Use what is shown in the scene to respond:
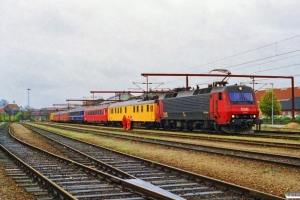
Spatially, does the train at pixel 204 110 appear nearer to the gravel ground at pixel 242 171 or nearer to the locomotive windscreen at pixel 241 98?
the locomotive windscreen at pixel 241 98

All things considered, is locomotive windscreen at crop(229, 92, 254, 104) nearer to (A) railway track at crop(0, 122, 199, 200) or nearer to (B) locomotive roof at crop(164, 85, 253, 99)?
(B) locomotive roof at crop(164, 85, 253, 99)

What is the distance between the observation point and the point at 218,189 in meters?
8.18

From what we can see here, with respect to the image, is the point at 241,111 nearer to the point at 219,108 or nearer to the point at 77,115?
the point at 219,108

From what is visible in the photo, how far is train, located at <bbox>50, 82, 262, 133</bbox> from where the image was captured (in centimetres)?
2586

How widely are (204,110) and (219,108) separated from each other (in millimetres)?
2052

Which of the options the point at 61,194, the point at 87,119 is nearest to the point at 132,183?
the point at 61,194

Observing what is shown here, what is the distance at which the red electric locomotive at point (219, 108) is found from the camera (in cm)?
2575

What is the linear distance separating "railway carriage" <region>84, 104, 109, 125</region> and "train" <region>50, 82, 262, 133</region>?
39.3 feet

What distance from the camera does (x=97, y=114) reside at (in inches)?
2344

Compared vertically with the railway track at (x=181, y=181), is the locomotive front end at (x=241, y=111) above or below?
above

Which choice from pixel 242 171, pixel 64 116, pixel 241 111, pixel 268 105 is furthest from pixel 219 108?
pixel 64 116

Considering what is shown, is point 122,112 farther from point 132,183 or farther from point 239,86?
point 132,183

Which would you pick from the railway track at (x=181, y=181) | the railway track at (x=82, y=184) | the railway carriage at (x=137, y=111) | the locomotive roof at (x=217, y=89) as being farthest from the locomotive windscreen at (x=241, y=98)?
the railway track at (x=82, y=184)

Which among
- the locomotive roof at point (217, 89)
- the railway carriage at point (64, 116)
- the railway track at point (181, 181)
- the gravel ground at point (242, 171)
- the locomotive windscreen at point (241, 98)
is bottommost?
the gravel ground at point (242, 171)
